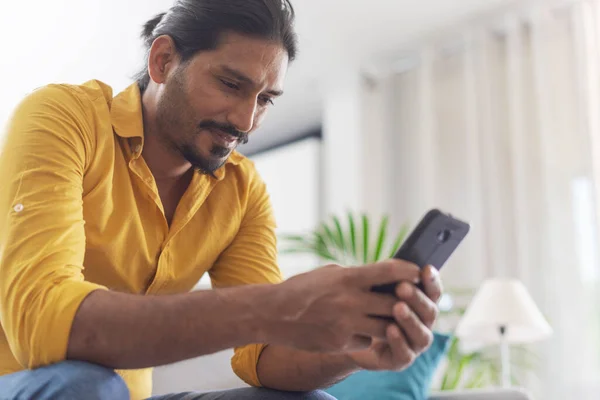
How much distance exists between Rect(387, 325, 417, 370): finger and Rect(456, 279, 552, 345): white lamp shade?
1.97 metres

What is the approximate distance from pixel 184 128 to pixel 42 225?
1.31 ft

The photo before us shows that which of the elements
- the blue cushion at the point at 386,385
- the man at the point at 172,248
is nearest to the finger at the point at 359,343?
the man at the point at 172,248

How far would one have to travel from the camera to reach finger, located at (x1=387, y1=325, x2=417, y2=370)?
80 cm

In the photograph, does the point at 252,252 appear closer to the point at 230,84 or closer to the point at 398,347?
the point at 230,84

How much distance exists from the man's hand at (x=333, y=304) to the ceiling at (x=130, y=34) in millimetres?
2729

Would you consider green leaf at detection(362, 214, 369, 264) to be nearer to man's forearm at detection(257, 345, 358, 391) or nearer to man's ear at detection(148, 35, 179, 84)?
man's ear at detection(148, 35, 179, 84)

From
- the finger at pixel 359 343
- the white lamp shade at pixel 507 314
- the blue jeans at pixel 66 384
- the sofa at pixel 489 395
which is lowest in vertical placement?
the sofa at pixel 489 395

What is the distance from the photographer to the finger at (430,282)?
0.81m

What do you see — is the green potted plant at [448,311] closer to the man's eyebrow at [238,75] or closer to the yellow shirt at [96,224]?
the yellow shirt at [96,224]

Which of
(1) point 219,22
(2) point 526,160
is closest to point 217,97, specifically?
(1) point 219,22

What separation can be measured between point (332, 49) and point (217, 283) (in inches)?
126

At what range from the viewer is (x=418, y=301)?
791mm

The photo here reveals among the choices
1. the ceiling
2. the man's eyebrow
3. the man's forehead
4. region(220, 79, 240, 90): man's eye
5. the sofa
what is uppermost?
the ceiling

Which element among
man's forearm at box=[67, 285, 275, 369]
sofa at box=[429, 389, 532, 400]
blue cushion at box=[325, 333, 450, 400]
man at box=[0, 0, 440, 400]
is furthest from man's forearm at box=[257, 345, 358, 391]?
sofa at box=[429, 389, 532, 400]
